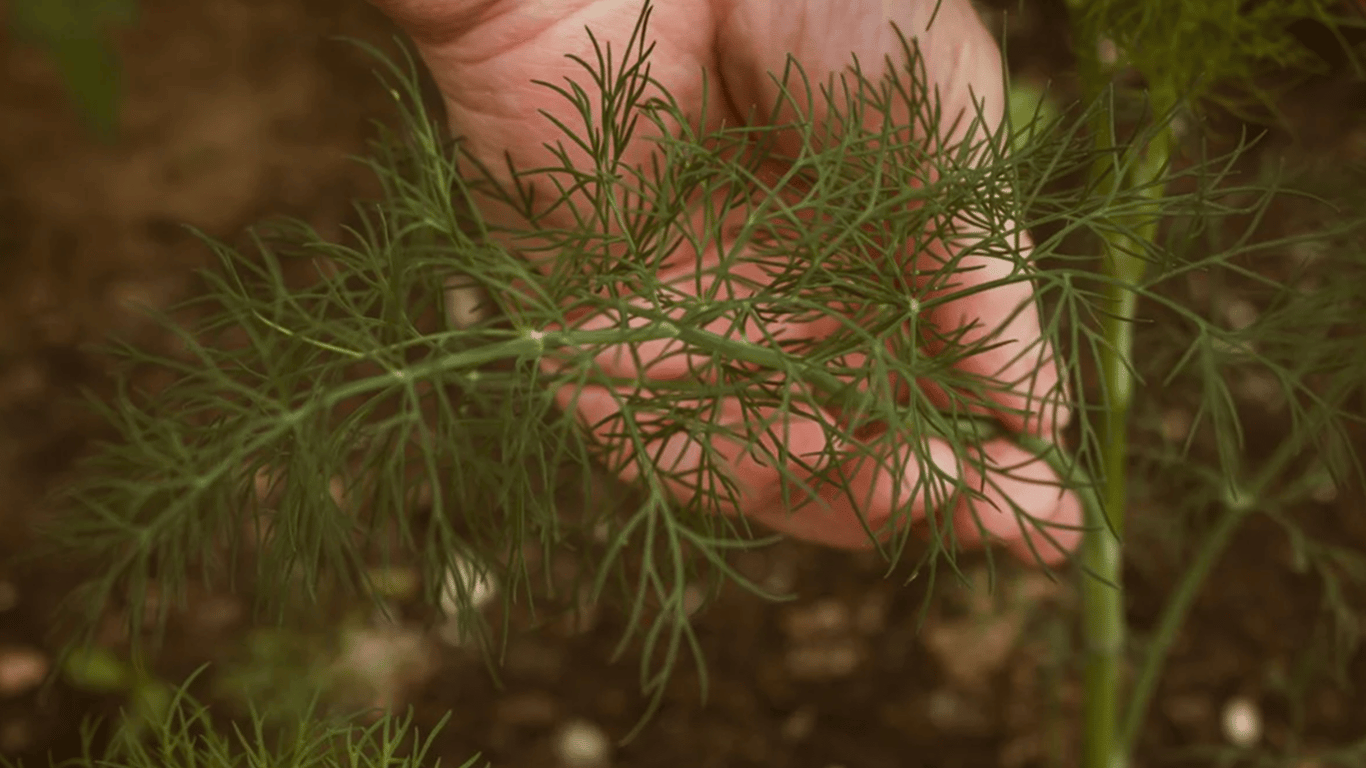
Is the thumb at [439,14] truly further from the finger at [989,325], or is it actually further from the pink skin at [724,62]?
the finger at [989,325]

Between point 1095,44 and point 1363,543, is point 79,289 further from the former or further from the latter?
point 1363,543

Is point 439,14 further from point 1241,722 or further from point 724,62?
point 1241,722

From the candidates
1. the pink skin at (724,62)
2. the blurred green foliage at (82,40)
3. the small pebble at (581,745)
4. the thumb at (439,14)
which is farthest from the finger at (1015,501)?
the blurred green foliage at (82,40)

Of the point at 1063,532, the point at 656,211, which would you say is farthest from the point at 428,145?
the point at 1063,532

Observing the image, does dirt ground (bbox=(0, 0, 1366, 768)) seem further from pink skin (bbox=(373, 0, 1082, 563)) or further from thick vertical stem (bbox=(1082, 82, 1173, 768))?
pink skin (bbox=(373, 0, 1082, 563))

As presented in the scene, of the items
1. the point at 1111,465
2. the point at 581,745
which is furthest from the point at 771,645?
the point at 1111,465

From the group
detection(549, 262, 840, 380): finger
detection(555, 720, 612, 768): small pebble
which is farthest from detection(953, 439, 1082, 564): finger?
detection(555, 720, 612, 768): small pebble
